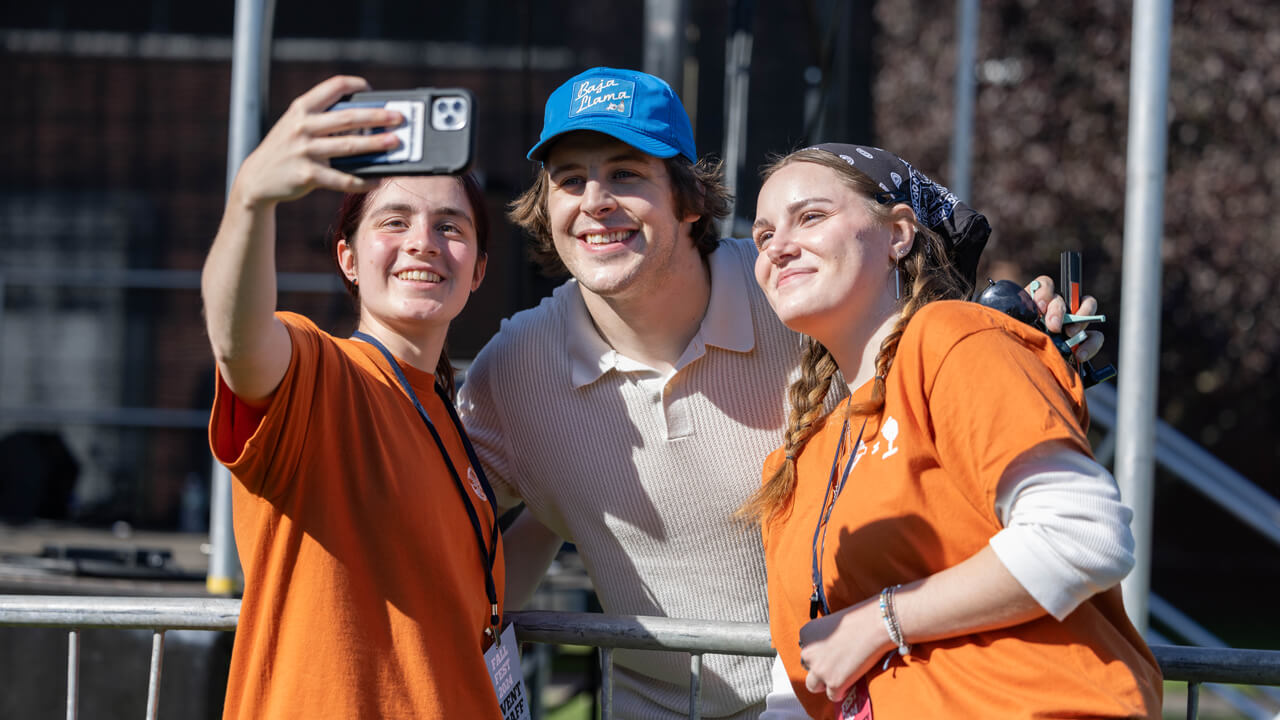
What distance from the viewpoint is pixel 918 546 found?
1.57m

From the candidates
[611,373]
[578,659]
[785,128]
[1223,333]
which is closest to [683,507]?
[611,373]

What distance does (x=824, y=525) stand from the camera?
170cm

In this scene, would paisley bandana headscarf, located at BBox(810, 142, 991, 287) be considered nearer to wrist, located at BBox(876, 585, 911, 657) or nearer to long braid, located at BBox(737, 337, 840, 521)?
long braid, located at BBox(737, 337, 840, 521)

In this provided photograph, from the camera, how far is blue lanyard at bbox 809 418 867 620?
168 centimetres

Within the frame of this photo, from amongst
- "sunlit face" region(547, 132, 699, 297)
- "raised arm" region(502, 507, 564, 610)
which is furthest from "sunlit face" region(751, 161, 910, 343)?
"raised arm" region(502, 507, 564, 610)

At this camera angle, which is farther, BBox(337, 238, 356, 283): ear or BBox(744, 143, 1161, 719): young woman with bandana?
BBox(337, 238, 356, 283): ear

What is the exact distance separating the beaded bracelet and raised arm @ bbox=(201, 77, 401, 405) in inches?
36.5

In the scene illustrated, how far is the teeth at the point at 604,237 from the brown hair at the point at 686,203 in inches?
6.4

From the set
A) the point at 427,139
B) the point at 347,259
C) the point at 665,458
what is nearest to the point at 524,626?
the point at 665,458

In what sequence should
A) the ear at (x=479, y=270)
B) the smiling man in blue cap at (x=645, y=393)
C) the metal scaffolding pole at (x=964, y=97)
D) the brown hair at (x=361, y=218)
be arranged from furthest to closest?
the metal scaffolding pole at (x=964, y=97)
the smiling man in blue cap at (x=645, y=393)
the ear at (x=479, y=270)
the brown hair at (x=361, y=218)

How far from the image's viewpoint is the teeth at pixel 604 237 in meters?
2.25

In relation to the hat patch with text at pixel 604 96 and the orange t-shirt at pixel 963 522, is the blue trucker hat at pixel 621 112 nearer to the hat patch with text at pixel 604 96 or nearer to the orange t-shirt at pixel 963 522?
the hat patch with text at pixel 604 96

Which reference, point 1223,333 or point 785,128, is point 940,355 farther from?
point 1223,333

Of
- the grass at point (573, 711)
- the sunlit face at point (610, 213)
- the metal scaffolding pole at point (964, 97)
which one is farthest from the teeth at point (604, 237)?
the grass at point (573, 711)
